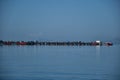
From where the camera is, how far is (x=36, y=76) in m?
22.7

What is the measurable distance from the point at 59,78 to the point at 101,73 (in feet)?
13.2

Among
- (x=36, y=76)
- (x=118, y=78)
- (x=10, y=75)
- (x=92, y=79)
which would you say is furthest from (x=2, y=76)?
(x=118, y=78)

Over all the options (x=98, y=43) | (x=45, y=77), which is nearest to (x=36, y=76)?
(x=45, y=77)

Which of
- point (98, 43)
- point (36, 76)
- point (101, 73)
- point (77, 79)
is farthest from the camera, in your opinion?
point (98, 43)

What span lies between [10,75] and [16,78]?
1773mm

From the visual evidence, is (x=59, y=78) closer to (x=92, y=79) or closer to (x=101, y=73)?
(x=92, y=79)

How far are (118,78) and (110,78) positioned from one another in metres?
0.56

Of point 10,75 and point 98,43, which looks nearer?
point 10,75

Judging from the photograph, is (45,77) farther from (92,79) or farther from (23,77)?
(92,79)

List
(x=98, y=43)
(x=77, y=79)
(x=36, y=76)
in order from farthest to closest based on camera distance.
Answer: (x=98, y=43) → (x=36, y=76) → (x=77, y=79)

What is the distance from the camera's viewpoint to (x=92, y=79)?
21.5 meters

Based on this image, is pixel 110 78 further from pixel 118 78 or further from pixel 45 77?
pixel 45 77

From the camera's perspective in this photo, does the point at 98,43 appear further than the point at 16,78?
Yes

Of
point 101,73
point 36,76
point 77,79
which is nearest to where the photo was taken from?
point 77,79
